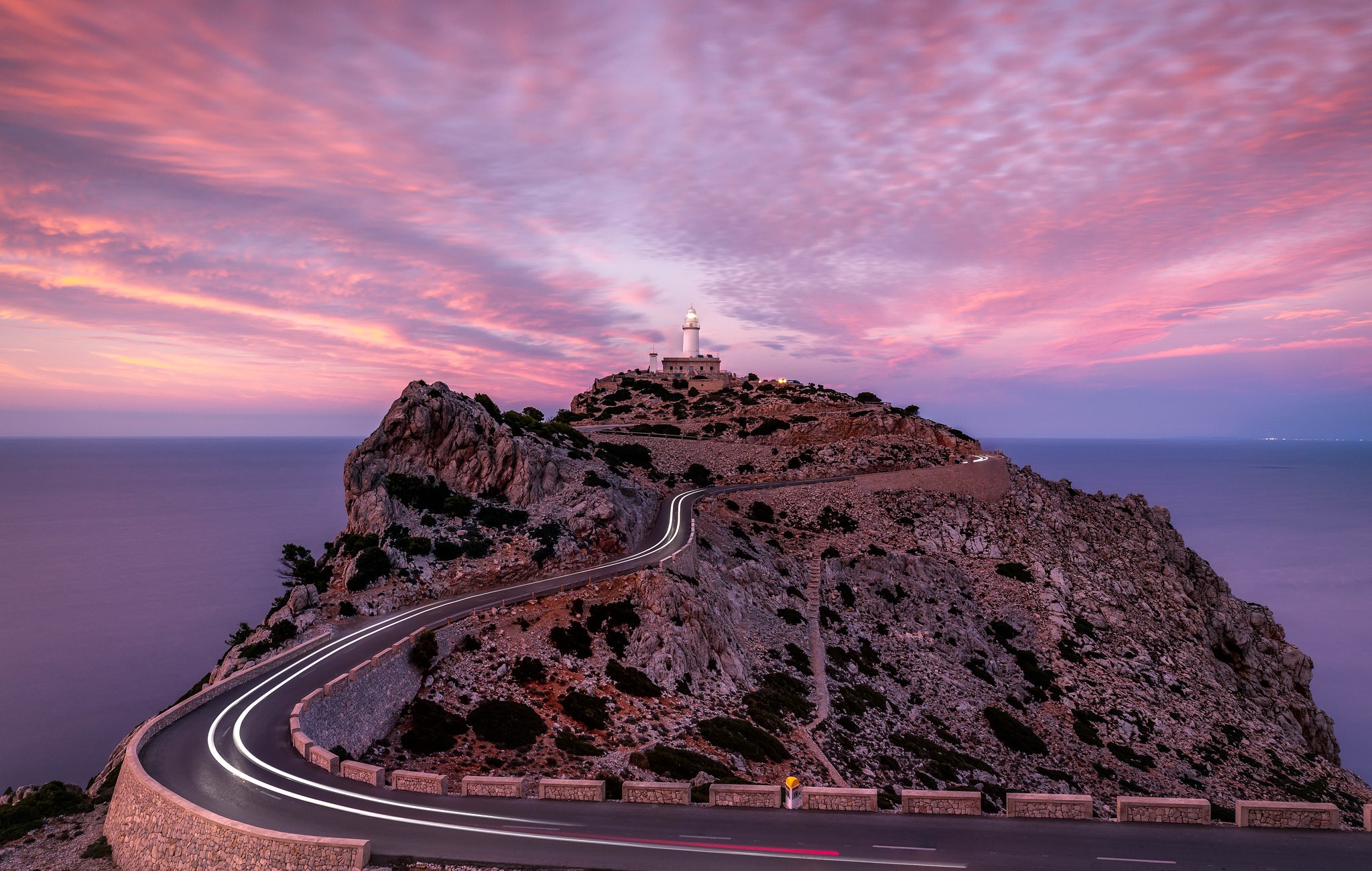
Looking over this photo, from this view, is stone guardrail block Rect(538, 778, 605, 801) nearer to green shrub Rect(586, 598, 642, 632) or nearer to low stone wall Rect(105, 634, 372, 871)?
low stone wall Rect(105, 634, 372, 871)

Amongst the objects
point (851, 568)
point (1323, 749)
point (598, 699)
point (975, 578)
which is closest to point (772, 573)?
point (851, 568)

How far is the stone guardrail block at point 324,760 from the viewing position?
66.7 ft

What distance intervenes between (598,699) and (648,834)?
12580 millimetres

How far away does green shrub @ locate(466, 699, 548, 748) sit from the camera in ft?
82.8

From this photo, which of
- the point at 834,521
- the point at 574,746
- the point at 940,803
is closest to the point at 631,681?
the point at 574,746

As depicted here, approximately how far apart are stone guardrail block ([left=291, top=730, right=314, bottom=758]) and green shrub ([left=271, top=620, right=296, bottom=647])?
1083 centimetres

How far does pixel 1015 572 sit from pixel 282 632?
188ft

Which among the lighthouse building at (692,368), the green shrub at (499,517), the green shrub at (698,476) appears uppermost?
the lighthouse building at (692,368)

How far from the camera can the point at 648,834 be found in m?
17.0

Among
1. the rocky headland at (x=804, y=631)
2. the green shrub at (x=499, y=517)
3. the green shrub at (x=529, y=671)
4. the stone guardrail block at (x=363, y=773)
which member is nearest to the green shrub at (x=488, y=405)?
the rocky headland at (x=804, y=631)

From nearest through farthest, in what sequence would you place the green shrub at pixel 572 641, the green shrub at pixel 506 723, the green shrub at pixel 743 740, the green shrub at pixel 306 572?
the green shrub at pixel 506 723, the green shrub at pixel 743 740, the green shrub at pixel 572 641, the green shrub at pixel 306 572

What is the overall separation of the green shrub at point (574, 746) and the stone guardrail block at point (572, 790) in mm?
5628

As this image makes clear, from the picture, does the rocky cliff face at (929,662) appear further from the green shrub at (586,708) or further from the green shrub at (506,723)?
the green shrub at (506,723)

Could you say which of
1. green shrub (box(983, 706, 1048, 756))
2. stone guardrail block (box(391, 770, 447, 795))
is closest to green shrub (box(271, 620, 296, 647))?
stone guardrail block (box(391, 770, 447, 795))
